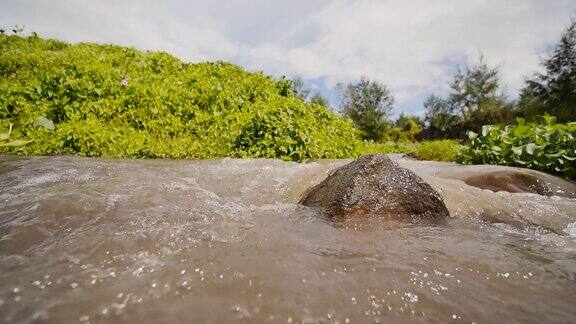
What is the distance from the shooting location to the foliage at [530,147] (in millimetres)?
6887

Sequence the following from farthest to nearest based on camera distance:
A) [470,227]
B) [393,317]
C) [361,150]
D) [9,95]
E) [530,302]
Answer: [361,150]
[9,95]
[470,227]
[530,302]
[393,317]

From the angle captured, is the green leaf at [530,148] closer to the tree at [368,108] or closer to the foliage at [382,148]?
the foliage at [382,148]

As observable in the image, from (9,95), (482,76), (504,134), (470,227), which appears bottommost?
(470,227)

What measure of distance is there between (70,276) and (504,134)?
27.9 feet

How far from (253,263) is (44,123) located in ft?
26.1

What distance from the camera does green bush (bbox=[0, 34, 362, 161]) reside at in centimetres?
809

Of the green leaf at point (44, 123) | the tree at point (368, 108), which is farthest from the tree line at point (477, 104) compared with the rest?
the green leaf at point (44, 123)

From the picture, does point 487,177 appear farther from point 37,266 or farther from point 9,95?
point 9,95

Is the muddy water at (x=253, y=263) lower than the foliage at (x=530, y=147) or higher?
lower

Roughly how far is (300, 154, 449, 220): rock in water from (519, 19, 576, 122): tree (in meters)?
27.7

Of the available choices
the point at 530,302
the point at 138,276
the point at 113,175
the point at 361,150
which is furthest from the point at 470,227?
the point at 361,150

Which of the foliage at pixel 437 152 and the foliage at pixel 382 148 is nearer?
the foliage at pixel 382 148

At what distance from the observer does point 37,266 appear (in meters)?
2.18

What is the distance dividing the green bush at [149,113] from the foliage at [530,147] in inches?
124
